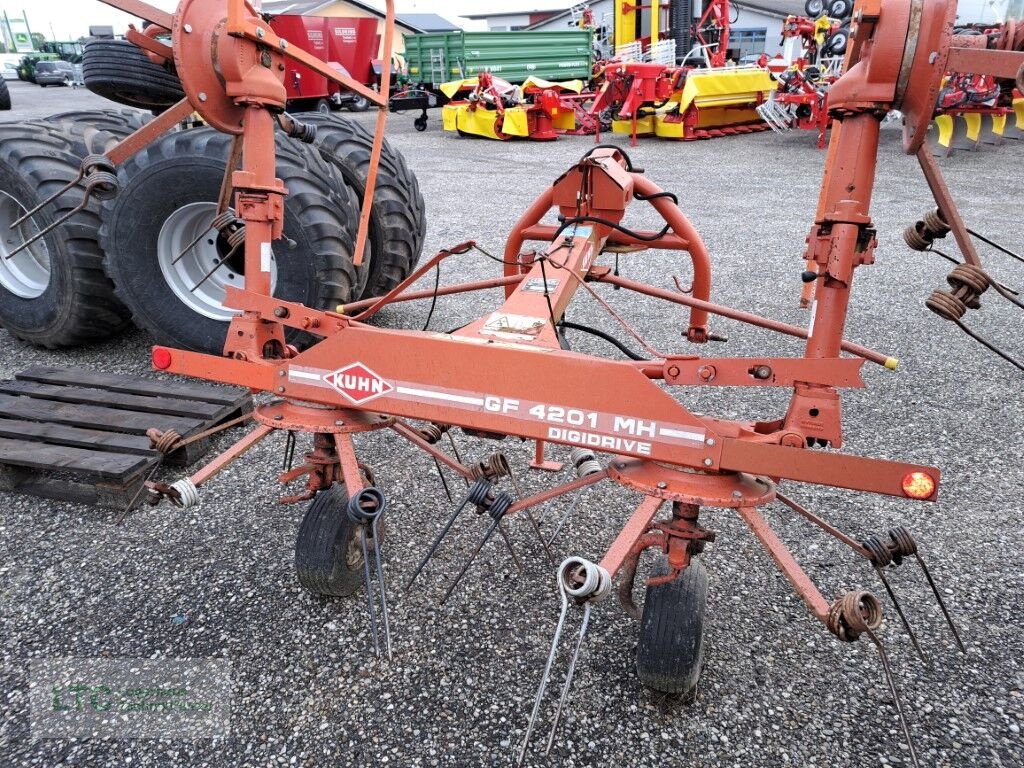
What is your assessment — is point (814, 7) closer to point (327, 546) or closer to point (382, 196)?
point (382, 196)

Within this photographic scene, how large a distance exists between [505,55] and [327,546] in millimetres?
18880

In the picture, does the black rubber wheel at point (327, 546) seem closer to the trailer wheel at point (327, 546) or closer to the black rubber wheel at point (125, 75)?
the trailer wheel at point (327, 546)

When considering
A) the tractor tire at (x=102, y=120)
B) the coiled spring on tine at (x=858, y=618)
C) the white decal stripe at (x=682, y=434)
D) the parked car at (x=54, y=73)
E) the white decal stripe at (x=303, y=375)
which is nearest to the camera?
the coiled spring on tine at (x=858, y=618)

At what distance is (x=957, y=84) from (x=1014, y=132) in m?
2.77

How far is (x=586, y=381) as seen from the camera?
69.4 inches

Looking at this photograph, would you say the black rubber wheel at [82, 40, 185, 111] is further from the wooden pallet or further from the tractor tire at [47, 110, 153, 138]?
the wooden pallet

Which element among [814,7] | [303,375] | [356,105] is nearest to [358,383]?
[303,375]

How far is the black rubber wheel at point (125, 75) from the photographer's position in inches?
143

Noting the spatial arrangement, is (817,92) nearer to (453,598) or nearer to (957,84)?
(957,84)

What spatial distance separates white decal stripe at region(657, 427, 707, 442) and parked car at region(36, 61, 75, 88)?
3452cm

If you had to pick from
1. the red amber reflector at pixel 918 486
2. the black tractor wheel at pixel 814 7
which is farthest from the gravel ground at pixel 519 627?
the black tractor wheel at pixel 814 7

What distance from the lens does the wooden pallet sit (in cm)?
268

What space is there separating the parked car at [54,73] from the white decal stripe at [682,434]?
34516mm

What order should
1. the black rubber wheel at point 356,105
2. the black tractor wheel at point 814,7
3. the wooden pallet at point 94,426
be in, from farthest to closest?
the black rubber wheel at point 356,105
the black tractor wheel at point 814,7
the wooden pallet at point 94,426
